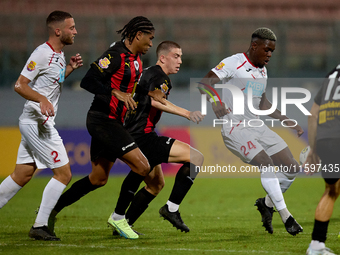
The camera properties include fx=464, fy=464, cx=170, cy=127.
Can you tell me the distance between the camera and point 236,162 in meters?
12.6

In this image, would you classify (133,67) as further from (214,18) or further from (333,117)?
(214,18)

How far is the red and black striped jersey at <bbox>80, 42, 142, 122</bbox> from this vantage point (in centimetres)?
496

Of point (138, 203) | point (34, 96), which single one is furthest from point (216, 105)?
point (34, 96)

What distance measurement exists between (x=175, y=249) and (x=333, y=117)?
6.30 ft

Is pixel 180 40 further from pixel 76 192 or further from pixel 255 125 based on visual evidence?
pixel 76 192

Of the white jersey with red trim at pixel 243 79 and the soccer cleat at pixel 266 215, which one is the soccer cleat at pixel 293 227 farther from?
the white jersey with red trim at pixel 243 79

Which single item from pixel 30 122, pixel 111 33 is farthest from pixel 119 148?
pixel 111 33

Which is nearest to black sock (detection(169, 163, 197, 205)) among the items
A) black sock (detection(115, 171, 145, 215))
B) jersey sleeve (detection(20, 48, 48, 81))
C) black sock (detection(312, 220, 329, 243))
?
black sock (detection(115, 171, 145, 215))

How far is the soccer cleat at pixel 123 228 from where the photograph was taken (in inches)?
203

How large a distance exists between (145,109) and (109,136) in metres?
0.67

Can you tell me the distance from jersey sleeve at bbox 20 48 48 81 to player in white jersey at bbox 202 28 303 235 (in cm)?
191

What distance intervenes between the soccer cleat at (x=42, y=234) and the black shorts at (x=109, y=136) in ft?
3.32

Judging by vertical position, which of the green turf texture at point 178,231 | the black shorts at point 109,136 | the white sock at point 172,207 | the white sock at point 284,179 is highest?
the black shorts at point 109,136

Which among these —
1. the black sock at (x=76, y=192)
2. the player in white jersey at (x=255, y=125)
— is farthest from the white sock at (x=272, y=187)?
the black sock at (x=76, y=192)
